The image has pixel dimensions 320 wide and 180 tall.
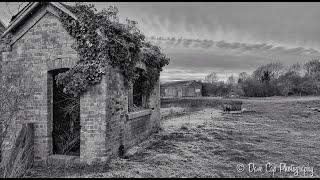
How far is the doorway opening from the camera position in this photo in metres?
9.87

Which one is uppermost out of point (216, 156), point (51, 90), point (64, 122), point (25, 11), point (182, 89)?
point (25, 11)

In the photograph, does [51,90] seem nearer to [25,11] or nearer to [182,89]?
[25,11]

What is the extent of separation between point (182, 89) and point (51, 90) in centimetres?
6102

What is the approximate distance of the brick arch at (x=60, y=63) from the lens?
9000mm

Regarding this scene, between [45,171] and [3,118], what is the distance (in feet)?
8.00

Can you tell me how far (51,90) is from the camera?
31.2 ft

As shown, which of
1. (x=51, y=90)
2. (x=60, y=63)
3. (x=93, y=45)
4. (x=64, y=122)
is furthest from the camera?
(x=64, y=122)

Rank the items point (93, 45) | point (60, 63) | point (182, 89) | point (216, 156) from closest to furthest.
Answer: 1. point (93, 45)
2. point (60, 63)
3. point (216, 156)
4. point (182, 89)


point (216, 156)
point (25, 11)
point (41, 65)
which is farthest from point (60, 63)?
point (216, 156)

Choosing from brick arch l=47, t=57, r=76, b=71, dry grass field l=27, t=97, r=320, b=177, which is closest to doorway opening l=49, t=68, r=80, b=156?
brick arch l=47, t=57, r=76, b=71

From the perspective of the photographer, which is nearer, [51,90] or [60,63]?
[60,63]

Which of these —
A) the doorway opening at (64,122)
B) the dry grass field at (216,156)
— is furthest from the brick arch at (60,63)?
the dry grass field at (216,156)

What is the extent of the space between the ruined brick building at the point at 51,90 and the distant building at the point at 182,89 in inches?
2223

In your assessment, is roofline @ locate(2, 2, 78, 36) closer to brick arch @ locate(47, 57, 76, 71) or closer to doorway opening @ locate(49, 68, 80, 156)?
brick arch @ locate(47, 57, 76, 71)
